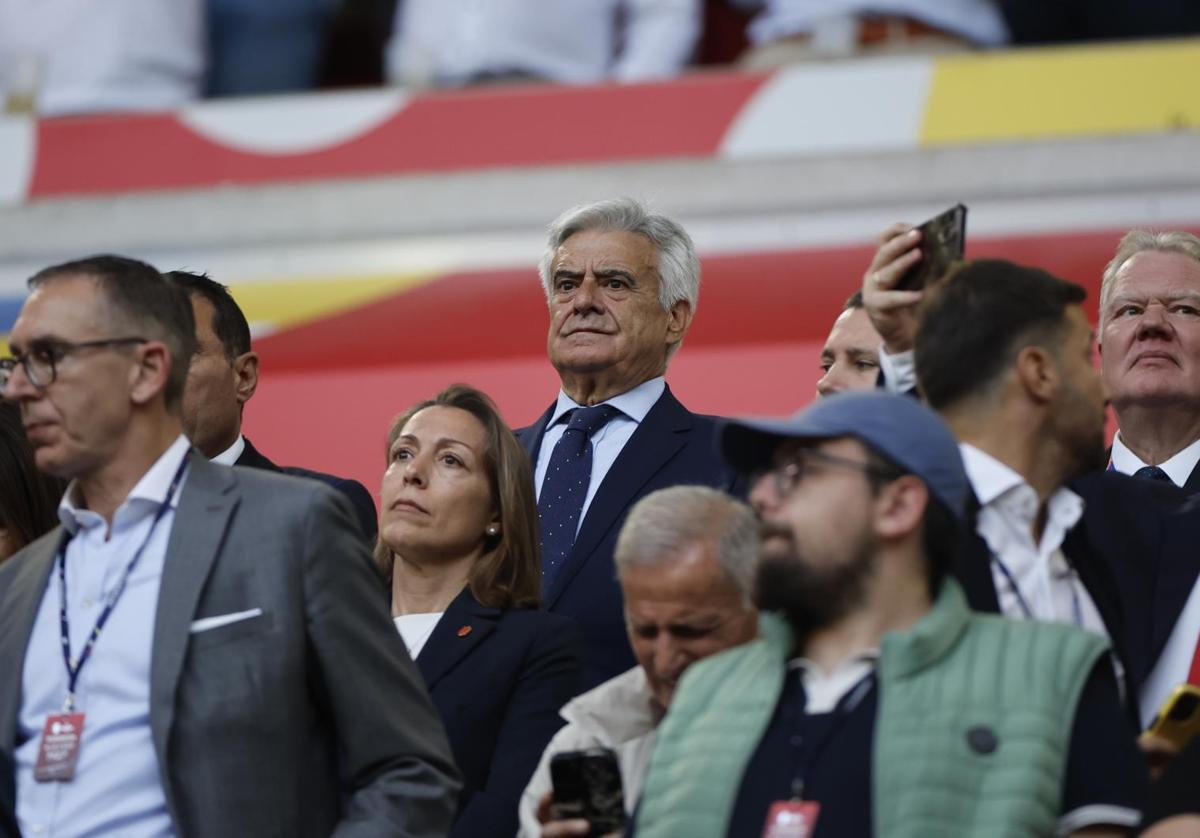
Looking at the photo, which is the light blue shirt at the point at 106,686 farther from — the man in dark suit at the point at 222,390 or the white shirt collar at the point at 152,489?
the man in dark suit at the point at 222,390

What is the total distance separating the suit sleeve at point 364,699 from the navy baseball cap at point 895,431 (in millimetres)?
516

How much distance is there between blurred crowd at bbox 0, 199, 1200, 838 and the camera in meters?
2.54

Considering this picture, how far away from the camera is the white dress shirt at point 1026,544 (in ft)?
9.29

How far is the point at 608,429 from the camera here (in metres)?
4.06

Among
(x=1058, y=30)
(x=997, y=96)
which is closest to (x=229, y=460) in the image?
Answer: (x=997, y=96)

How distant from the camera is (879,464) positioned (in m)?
2.66

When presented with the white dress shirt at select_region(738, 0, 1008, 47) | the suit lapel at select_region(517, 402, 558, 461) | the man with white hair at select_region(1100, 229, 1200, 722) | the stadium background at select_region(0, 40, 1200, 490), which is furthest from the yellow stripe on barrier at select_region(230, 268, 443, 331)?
the man with white hair at select_region(1100, 229, 1200, 722)

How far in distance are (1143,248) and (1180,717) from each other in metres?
1.62

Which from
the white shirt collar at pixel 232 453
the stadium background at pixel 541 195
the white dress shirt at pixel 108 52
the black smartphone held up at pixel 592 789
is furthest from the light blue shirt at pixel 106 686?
the white dress shirt at pixel 108 52

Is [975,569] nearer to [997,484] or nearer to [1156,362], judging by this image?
[997,484]

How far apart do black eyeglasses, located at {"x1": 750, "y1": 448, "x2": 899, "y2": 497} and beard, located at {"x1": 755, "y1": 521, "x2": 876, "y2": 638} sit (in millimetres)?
56

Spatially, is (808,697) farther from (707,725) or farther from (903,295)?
(903,295)

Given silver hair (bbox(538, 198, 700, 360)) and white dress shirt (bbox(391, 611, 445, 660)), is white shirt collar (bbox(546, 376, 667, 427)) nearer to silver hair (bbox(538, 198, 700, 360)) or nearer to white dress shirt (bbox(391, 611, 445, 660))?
silver hair (bbox(538, 198, 700, 360))

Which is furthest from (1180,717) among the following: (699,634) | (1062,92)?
(1062,92)
